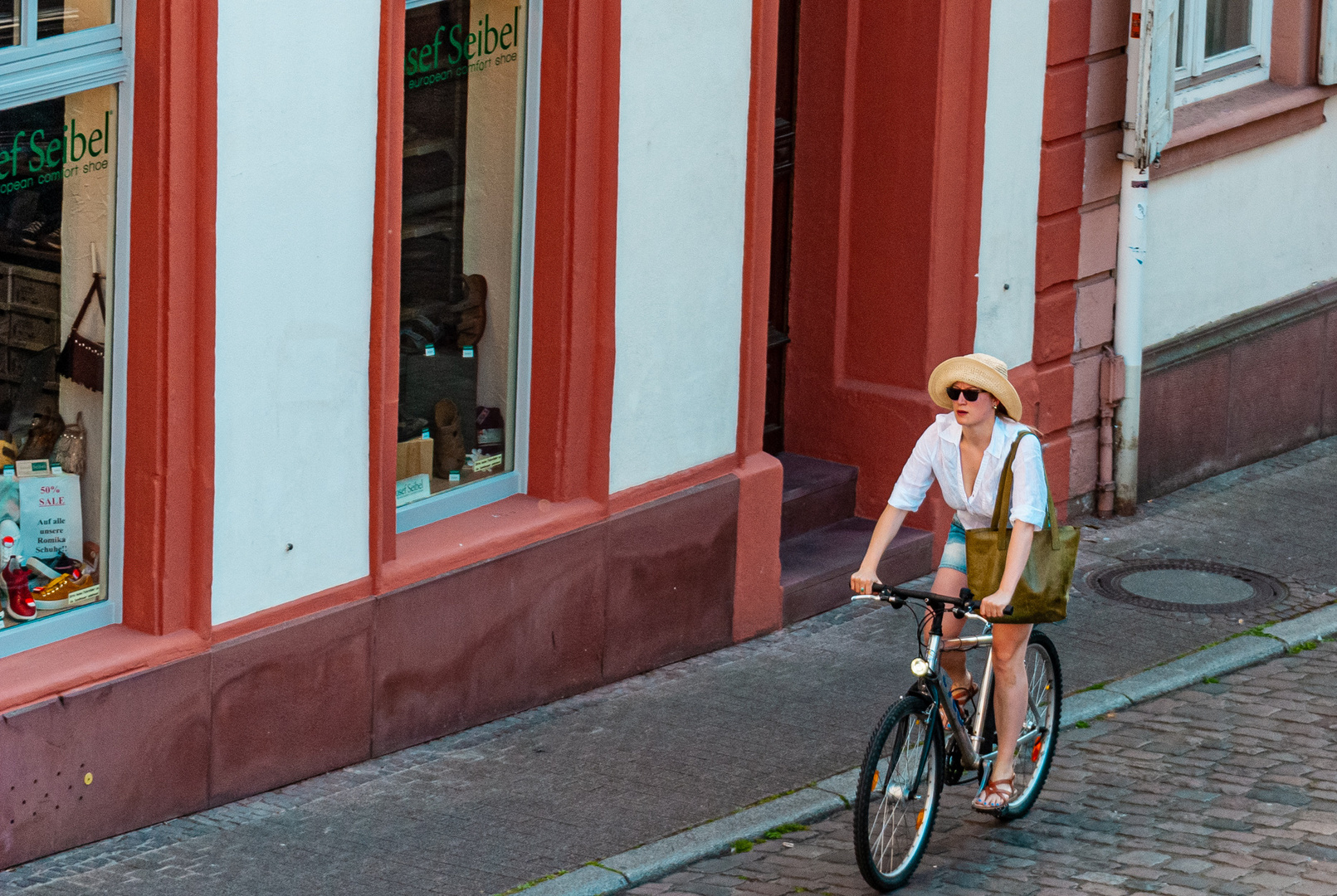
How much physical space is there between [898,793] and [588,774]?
1.45 meters

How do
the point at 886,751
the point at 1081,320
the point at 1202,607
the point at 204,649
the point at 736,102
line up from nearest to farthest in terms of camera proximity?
1. the point at 886,751
2. the point at 204,649
3. the point at 736,102
4. the point at 1202,607
5. the point at 1081,320

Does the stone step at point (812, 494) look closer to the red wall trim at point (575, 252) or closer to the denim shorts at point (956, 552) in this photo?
the red wall trim at point (575, 252)

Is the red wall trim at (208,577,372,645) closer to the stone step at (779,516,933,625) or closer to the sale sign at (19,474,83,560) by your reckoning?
the sale sign at (19,474,83,560)

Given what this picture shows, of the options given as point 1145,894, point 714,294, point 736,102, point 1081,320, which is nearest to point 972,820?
point 1145,894

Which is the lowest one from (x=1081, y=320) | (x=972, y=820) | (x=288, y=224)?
(x=972, y=820)

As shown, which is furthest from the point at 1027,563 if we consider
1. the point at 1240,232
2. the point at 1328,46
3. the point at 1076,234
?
the point at 1328,46

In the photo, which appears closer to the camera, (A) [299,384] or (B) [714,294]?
(A) [299,384]

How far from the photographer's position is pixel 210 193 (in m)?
6.94

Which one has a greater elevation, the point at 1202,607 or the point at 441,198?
the point at 441,198

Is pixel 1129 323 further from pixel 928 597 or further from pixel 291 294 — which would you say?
pixel 291 294

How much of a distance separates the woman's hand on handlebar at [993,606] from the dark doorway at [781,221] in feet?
12.4

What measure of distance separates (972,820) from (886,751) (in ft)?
3.23

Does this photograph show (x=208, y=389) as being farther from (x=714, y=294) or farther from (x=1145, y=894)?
(x=1145, y=894)

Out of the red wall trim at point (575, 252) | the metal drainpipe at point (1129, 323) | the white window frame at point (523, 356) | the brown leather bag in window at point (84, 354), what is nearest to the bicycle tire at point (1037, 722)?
the red wall trim at point (575, 252)
